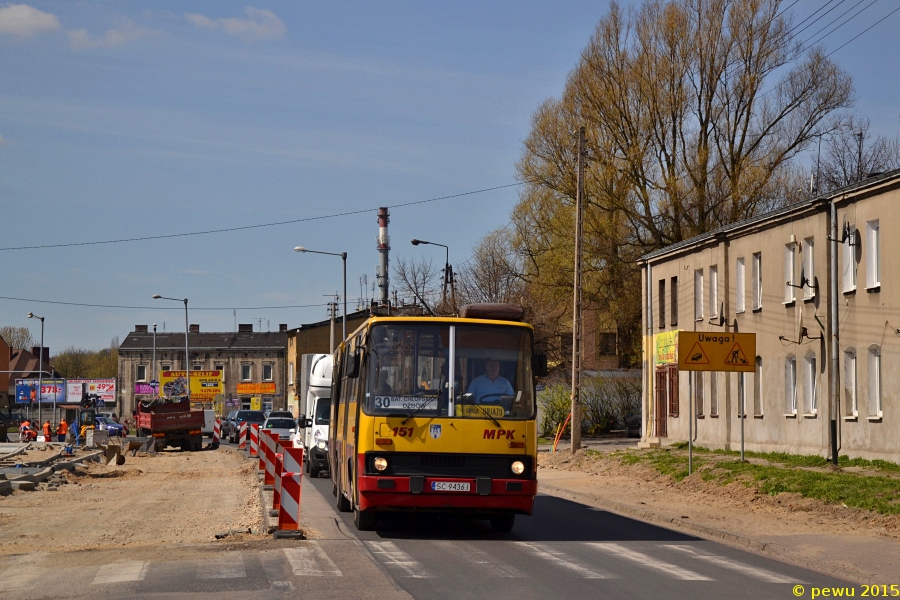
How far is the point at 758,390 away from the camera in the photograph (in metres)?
32.6

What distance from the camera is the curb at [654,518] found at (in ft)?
48.4

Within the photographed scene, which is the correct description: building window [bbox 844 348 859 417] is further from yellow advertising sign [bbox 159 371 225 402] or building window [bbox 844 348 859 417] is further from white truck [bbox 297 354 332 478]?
yellow advertising sign [bbox 159 371 225 402]

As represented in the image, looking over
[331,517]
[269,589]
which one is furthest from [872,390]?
[269,589]

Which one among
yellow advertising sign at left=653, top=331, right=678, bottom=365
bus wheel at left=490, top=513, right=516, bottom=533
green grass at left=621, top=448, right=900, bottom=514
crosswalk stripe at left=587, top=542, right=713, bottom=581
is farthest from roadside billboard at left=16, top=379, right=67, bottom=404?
crosswalk stripe at left=587, top=542, right=713, bottom=581

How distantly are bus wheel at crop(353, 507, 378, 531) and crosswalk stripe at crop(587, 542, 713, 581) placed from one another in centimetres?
283

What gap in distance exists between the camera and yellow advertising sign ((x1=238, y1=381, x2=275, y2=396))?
4451 inches

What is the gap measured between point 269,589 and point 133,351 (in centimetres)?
11119

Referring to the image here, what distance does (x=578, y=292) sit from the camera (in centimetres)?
3216

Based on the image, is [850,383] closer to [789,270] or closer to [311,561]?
[789,270]

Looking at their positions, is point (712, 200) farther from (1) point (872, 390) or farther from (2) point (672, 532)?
(2) point (672, 532)

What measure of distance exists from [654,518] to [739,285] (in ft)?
55.8

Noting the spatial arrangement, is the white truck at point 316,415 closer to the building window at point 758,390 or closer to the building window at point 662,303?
the building window at point 758,390

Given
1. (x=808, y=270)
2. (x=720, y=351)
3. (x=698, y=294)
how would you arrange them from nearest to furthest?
(x=720, y=351) < (x=808, y=270) < (x=698, y=294)

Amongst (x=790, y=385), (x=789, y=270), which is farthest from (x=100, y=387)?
(x=789, y=270)
